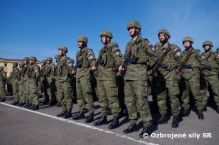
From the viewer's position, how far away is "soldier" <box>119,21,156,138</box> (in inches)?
216

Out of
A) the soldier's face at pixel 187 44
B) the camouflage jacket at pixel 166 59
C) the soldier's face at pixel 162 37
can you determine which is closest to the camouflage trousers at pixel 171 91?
the camouflage jacket at pixel 166 59

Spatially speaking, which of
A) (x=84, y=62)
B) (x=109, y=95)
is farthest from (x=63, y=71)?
(x=109, y=95)

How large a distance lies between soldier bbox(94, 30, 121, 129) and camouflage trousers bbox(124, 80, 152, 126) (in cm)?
80

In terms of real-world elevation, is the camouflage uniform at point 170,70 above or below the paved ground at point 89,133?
above

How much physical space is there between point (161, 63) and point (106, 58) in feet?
4.70

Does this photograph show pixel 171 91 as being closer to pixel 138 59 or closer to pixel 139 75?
pixel 139 75

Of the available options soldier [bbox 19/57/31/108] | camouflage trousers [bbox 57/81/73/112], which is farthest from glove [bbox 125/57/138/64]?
soldier [bbox 19/57/31/108]

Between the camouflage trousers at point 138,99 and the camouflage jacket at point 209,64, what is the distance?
357 centimetres

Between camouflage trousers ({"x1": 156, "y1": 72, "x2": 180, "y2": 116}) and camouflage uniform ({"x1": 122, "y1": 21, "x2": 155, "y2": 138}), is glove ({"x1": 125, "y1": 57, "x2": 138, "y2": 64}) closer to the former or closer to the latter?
camouflage uniform ({"x1": 122, "y1": 21, "x2": 155, "y2": 138})

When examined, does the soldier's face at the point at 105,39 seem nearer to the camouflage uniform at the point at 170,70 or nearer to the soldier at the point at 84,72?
the soldier at the point at 84,72

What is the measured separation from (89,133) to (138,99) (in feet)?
4.35

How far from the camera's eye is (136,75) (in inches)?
221

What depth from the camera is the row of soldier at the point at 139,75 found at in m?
5.67

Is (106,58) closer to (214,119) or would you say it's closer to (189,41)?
(189,41)
